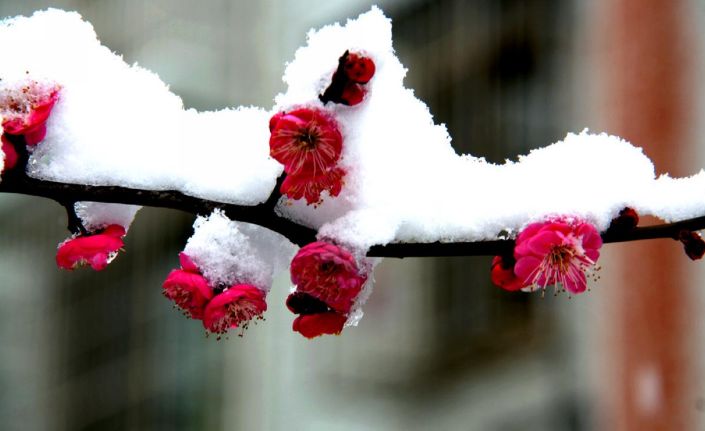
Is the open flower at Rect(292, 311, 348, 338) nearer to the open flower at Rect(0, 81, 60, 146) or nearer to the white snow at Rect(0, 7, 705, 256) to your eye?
the white snow at Rect(0, 7, 705, 256)

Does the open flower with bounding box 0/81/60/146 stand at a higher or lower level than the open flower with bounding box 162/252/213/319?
higher

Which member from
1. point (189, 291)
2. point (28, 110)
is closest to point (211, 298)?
point (189, 291)

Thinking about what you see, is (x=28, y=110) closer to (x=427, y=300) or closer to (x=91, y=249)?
(x=91, y=249)

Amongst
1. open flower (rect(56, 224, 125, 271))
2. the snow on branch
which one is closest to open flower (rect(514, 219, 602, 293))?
the snow on branch

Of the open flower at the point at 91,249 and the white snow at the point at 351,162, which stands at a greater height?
the white snow at the point at 351,162

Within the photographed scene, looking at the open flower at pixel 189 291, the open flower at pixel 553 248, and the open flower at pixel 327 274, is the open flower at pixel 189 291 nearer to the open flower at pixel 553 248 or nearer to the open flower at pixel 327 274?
the open flower at pixel 327 274

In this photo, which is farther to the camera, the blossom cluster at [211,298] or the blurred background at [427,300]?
the blurred background at [427,300]

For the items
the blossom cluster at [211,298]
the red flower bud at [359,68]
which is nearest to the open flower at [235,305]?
the blossom cluster at [211,298]
